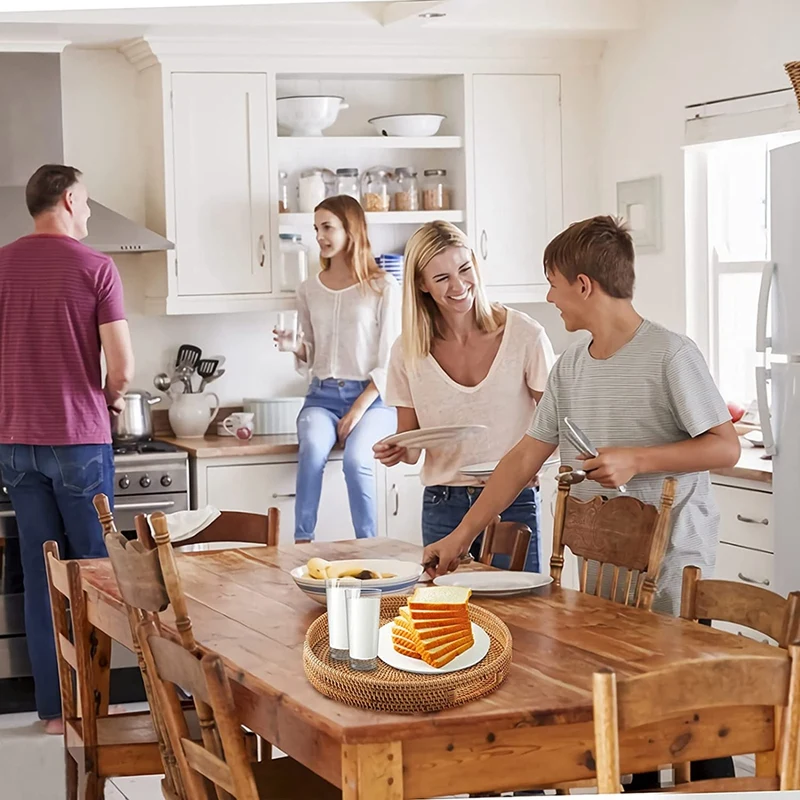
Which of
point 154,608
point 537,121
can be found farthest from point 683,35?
point 154,608

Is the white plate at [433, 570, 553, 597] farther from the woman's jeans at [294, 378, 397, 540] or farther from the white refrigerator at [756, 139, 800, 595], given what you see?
the woman's jeans at [294, 378, 397, 540]

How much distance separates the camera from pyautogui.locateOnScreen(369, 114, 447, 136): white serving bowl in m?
5.07

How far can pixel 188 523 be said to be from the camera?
10.6 feet

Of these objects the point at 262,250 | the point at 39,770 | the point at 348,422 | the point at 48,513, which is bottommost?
the point at 39,770

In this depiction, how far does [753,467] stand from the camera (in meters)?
3.89

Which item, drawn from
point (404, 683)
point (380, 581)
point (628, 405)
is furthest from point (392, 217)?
point (404, 683)

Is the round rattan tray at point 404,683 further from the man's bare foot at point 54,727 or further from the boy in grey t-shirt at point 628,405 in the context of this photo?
the man's bare foot at point 54,727

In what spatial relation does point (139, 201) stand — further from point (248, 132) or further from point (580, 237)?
point (580, 237)

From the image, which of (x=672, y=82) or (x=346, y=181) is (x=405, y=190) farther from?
(x=672, y=82)

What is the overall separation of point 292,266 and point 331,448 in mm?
798

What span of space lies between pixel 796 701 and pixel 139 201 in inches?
159

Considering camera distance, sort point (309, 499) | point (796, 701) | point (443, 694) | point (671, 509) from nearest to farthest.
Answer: point (796, 701)
point (443, 694)
point (671, 509)
point (309, 499)

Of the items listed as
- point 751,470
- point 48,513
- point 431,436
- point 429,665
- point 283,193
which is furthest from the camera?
point 283,193

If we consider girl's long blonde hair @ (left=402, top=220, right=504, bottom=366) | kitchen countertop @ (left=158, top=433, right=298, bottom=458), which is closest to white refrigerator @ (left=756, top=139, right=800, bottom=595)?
girl's long blonde hair @ (left=402, top=220, right=504, bottom=366)
